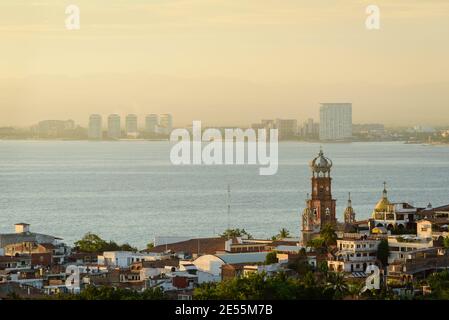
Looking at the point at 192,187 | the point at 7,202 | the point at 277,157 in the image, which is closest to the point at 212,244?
the point at 7,202

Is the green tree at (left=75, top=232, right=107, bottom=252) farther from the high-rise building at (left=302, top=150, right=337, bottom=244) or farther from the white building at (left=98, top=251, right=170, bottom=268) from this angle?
the high-rise building at (left=302, top=150, right=337, bottom=244)

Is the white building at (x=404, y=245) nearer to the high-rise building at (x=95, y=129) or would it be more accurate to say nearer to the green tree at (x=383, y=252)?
the green tree at (x=383, y=252)

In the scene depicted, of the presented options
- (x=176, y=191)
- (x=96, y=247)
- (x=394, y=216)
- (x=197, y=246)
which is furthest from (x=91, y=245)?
(x=176, y=191)

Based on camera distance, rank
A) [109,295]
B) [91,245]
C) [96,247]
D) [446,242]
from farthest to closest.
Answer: [91,245]
[96,247]
[446,242]
[109,295]

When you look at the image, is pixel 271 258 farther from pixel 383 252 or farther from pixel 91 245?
pixel 91 245

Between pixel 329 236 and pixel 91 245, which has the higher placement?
pixel 329 236
